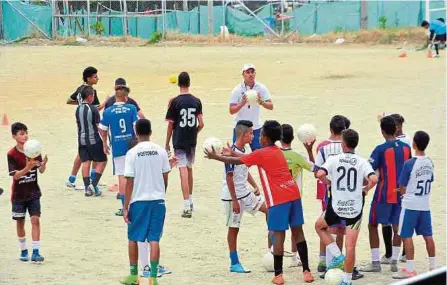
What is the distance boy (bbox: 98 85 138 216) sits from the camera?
11.8 meters

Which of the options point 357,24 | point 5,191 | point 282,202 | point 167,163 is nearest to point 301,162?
point 282,202

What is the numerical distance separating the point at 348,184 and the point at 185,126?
13.0 ft

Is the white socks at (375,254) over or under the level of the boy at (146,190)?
under

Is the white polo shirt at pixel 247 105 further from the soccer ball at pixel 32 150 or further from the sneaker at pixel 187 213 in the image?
the soccer ball at pixel 32 150

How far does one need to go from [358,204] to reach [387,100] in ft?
48.7

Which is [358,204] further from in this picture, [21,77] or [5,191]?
[21,77]

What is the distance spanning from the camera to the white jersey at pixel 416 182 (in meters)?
8.79

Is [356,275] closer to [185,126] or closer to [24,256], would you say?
[24,256]

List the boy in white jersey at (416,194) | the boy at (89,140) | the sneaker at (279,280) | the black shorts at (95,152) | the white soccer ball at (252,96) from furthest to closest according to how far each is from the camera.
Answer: the black shorts at (95,152)
the boy at (89,140)
the white soccer ball at (252,96)
the sneaker at (279,280)
the boy in white jersey at (416,194)

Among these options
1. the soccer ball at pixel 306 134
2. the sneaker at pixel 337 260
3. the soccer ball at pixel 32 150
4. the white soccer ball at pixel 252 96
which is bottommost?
the sneaker at pixel 337 260

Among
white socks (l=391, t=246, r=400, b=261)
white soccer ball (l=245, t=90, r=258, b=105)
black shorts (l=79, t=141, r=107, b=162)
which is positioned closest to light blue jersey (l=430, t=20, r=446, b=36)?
black shorts (l=79, t=141, r=107, b=162)

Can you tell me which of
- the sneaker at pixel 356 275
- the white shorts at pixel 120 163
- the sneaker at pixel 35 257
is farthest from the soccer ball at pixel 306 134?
the white shorts at pixel 120 163

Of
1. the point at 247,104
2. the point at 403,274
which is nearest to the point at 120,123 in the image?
the point at 247,104

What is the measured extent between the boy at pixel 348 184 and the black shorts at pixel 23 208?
123 inches
